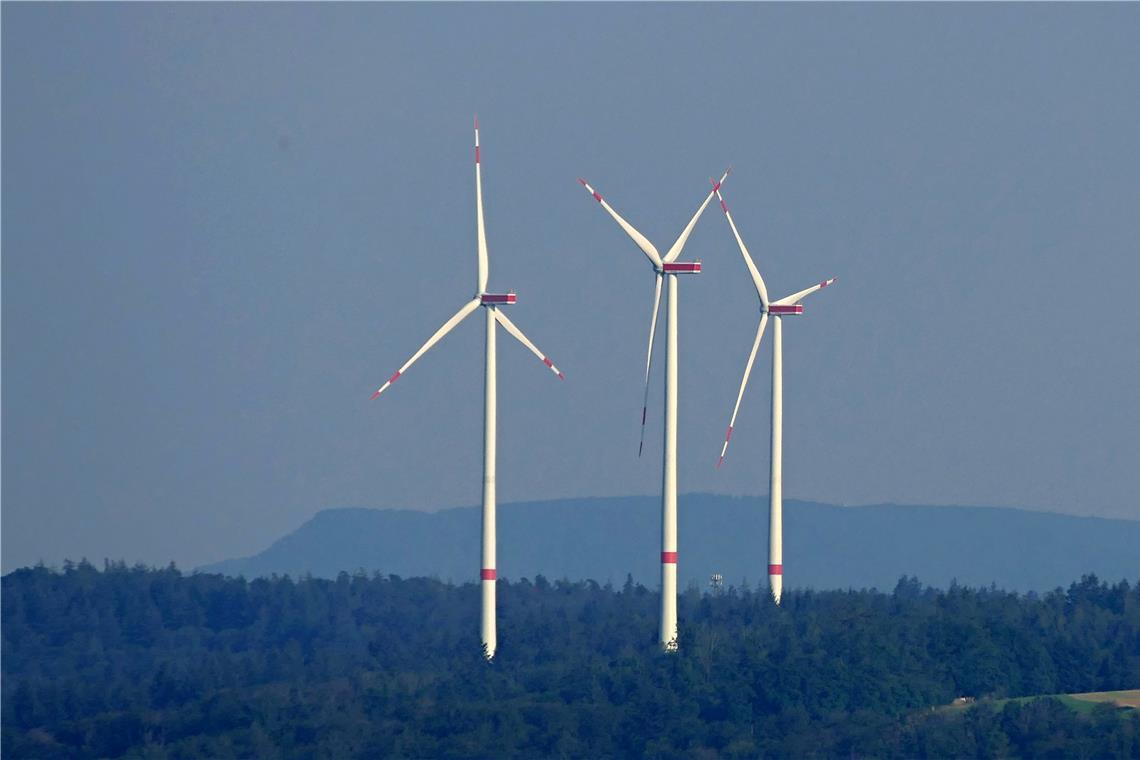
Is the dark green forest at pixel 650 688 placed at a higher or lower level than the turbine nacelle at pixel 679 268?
lower

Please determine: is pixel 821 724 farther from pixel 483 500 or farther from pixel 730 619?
pixel 730 619

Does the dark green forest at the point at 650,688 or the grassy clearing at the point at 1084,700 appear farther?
the dark green forest at the point at 650,688

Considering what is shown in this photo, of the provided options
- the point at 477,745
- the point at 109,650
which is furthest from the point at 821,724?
the point at 109,650

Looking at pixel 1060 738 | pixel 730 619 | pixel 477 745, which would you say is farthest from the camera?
pixel 730 619

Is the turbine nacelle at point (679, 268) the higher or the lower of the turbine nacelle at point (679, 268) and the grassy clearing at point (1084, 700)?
the higher

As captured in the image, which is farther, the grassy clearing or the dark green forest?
the dark green forest

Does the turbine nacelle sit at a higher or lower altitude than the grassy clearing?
higher

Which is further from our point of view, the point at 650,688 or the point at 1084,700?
the point at 650,688

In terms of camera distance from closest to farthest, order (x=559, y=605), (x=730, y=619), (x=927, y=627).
Answer: (x=927, y=627), (x=730, y=619), (x=559, y=605)
